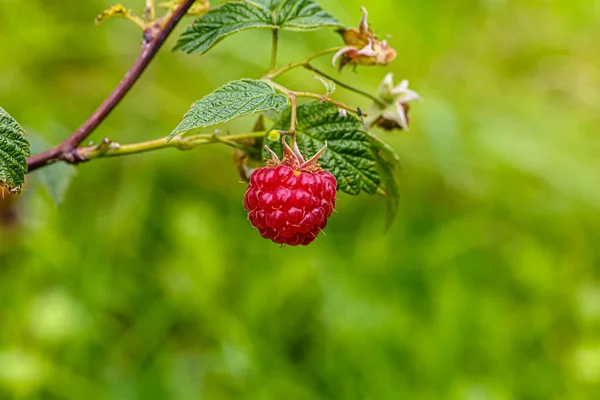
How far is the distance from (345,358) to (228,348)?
0.31m

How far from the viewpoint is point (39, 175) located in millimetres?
1032

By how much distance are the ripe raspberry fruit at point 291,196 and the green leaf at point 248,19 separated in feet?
0.46

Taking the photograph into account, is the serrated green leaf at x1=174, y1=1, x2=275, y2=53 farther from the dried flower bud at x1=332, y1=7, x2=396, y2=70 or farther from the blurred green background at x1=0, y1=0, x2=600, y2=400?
the blurred green background at x1=0, y1=0, x2=600, y2=400

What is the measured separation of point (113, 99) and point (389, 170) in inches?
11.5

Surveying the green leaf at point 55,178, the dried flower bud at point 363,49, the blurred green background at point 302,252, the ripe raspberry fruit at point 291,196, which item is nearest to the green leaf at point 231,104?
the ripe raspberry fruit at point 291,196

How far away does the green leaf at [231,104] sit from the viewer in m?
0.62

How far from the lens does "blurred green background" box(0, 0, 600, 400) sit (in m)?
1.99

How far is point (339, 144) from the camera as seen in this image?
73 cm

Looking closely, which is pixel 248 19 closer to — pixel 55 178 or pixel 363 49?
pixel 363 49

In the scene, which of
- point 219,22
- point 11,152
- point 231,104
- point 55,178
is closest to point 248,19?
point 219,22

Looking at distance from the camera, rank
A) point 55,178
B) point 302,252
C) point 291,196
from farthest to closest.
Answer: point 302,252 → point 55,178 → point 291,196

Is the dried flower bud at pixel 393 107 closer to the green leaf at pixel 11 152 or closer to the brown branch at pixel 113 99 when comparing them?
the brown branch at pixel 113 99

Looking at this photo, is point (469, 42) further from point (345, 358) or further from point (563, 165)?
point (345, 358)

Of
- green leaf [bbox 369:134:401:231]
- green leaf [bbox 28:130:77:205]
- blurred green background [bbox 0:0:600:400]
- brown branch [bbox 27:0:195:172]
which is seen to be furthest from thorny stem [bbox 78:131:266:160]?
blurred green background [bbox 0:0:600:400]
